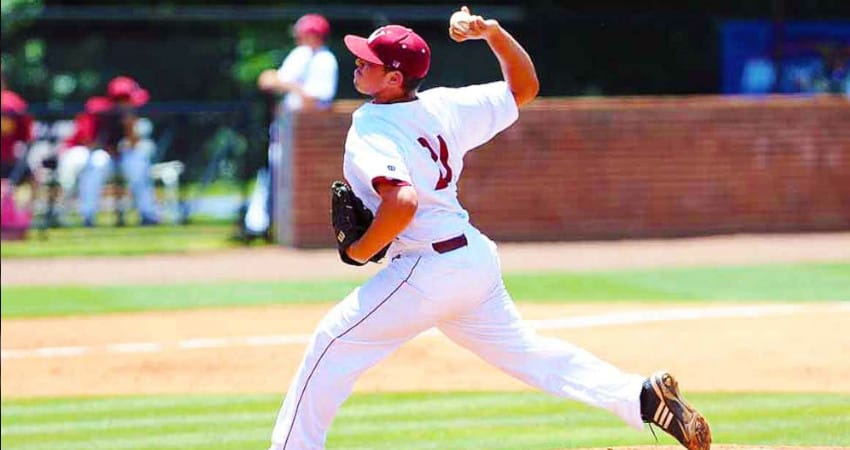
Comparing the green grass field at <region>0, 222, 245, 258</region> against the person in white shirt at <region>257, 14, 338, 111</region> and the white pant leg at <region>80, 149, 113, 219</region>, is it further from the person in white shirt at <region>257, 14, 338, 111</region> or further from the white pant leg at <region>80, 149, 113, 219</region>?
the person in white shirt at <region>257, 14, 338, 111</region>

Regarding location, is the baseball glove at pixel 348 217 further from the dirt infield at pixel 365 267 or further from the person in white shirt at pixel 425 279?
the dirt infield at pixel 365 267

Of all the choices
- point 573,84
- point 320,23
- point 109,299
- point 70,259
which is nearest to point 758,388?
point 109,299

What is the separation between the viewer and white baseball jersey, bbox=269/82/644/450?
6.02 meters

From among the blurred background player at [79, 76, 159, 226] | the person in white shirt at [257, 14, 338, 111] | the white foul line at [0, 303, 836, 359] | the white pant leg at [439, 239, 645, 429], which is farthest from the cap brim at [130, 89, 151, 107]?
the white pant leg at [439, 239, 645, 429]

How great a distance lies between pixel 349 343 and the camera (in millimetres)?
6074

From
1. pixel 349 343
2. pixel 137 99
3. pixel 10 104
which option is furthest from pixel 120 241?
pixel 349 343

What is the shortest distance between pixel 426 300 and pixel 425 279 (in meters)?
0.08

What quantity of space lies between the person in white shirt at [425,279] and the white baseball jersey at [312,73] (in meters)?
9.10

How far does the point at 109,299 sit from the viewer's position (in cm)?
1345

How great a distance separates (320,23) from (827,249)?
5301 mm

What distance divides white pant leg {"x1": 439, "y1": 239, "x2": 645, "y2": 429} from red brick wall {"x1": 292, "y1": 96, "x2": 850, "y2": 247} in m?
9.99

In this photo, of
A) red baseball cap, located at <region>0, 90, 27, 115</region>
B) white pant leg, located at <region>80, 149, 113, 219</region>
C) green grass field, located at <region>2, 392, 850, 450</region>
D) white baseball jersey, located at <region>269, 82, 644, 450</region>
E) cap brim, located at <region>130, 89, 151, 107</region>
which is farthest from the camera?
cap brim, located at <region>130, 89, 151, 107</region>

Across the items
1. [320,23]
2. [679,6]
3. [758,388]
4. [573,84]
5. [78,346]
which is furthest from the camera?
[679,6]

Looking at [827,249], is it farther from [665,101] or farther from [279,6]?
[279,6]
